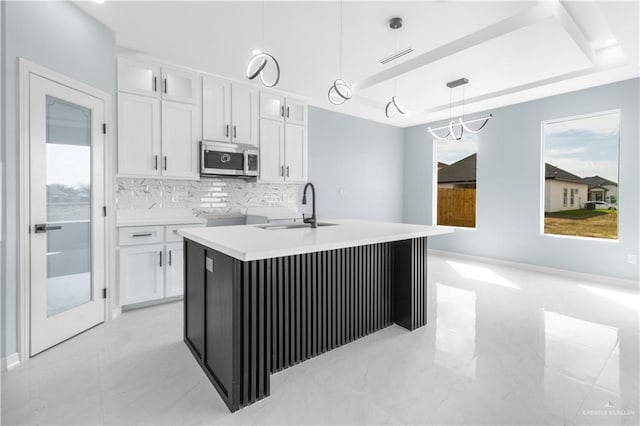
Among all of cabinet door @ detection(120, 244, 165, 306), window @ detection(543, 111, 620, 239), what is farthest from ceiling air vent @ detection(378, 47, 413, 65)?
cabinet door @ detection(120, 244, 165, 306)

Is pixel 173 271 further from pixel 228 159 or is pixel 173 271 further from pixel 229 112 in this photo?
pixel 229 112

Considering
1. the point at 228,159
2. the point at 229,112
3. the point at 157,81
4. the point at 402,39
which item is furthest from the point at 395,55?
the point at 157,81

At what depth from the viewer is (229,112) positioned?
4.02 m

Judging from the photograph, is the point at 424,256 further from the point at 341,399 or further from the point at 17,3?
the point at 17,3

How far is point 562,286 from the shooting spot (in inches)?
161

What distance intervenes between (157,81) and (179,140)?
0.65m

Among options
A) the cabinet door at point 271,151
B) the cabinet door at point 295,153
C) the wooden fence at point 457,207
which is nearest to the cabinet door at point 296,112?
the cabinet door at point 295,153

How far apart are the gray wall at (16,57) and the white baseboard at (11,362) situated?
3 centimetres

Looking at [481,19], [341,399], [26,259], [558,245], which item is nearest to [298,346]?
[341,399]

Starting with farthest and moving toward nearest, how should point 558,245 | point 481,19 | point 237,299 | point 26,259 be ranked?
1. point 558,245
2. point 481,19
3. point 26,259
4. point 237,299

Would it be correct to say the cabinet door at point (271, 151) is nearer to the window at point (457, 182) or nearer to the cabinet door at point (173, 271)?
the cabinet door at point (173, 271)

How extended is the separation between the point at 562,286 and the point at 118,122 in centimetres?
554

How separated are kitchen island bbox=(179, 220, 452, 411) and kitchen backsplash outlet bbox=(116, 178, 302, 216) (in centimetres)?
175

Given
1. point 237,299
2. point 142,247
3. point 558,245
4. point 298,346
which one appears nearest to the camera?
point 237,299
